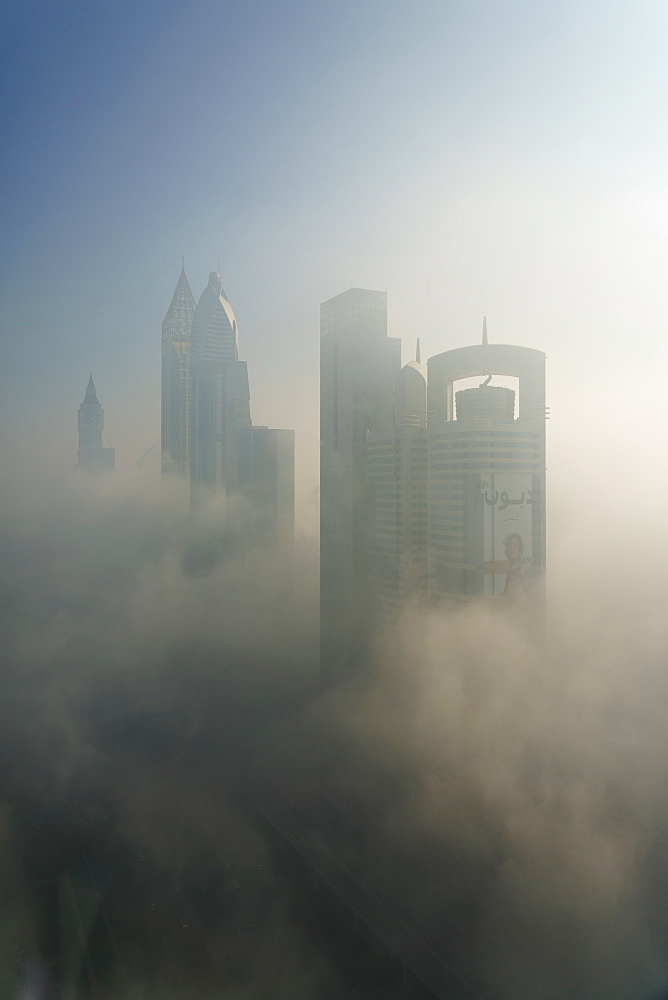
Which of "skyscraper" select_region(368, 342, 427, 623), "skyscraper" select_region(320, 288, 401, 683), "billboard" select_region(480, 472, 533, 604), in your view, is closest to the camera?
"billboard" select_region(480, 472, 533, 604)

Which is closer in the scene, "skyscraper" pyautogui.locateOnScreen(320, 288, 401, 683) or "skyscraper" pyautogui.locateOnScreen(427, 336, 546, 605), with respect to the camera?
"skyscraper" pyautogui.locateOnScreen(427, 336, 546, 605)

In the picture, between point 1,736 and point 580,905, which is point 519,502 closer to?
point 580,905

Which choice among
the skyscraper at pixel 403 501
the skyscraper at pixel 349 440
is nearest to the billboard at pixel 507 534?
the skyscraper at pixel 403 501

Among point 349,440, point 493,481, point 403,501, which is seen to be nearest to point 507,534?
point 493,481

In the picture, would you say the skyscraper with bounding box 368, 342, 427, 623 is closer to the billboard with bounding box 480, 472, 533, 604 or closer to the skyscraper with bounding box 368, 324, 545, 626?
the skyscraper with bounding box 368, 324, 545, 626

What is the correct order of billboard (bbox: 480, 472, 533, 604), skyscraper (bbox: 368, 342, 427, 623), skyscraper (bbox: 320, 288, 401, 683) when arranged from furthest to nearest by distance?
1. skyscraper (bbox: 320, 288, 401, 683)
2. skyscraper (bbox: 368, 342, 427, 623)
3. billboard (bbox: 480, 472, 533, 604)

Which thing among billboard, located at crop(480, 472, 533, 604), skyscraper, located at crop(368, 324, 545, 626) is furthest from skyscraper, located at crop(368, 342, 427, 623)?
billboard, located at crop(480, 472, 533, 604)

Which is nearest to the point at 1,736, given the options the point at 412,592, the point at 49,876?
the point at 49,876
